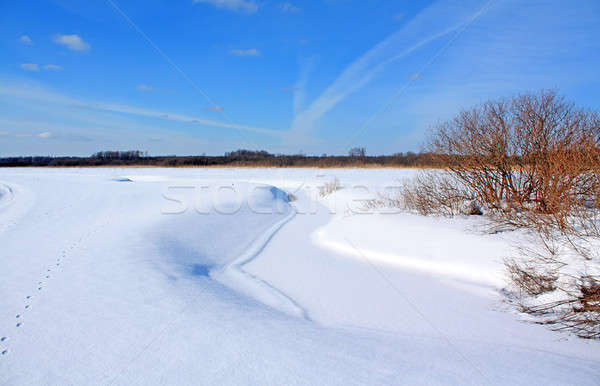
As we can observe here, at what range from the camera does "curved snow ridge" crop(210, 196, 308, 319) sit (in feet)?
19.0

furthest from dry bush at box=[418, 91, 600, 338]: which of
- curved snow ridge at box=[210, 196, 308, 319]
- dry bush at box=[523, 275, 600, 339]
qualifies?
curved snow ridge at box=[210, 196, 308, 319]

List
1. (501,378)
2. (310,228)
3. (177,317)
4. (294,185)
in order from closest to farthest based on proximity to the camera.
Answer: (501,378)
(177,317)
(310,228)
(294,185)

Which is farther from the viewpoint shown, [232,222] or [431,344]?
[232,222]

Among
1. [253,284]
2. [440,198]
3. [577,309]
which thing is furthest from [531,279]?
[440,198]

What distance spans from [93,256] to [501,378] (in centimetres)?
736

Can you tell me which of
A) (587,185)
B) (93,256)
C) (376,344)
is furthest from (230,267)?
(587,185)

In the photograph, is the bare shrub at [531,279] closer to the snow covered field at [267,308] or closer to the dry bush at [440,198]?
the snow covered field at [267,308]

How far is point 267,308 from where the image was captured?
18.3 ft

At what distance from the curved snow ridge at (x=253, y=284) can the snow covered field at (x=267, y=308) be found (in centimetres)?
4

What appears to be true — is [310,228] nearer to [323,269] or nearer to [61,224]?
[323,269]

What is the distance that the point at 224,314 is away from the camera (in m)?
5.04

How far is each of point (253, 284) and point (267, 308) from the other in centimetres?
142

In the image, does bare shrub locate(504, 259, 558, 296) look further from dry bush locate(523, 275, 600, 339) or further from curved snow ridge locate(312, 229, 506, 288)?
curved snow ridge locate(312, 229, 506, 288)

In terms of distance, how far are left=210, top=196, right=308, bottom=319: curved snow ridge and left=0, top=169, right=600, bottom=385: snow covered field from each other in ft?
0.13
